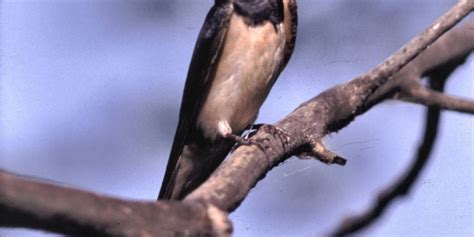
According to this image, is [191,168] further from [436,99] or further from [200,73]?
[436,99]

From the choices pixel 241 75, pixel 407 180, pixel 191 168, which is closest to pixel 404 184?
pixel 407 180

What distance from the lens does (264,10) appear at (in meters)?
2.79

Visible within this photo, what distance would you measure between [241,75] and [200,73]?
5.5 inches

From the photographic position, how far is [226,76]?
2.79 meters

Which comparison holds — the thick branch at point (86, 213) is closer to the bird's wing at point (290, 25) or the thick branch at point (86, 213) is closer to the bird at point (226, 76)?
the bird at point (226, 76)

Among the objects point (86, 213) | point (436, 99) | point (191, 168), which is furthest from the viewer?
point (191, 168)

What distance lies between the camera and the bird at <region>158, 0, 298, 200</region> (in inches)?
108

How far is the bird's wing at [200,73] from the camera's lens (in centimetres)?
273

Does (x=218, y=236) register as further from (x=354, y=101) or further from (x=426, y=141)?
(x=354, y=101)

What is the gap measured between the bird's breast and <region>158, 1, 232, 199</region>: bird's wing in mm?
28

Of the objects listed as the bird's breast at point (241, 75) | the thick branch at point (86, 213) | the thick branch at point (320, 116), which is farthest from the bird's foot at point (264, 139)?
the thick branch at point (86, 213)

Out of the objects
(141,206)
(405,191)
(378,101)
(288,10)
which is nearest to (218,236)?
(141,206)

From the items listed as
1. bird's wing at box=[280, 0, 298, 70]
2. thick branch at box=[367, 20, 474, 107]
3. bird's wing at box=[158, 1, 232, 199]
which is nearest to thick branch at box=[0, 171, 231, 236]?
thick branch at box=[367, 20, 474, 107]

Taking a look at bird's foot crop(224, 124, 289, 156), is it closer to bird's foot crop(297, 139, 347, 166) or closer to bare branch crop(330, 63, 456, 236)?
bird's foot crop(297, 139, 347, 166)
